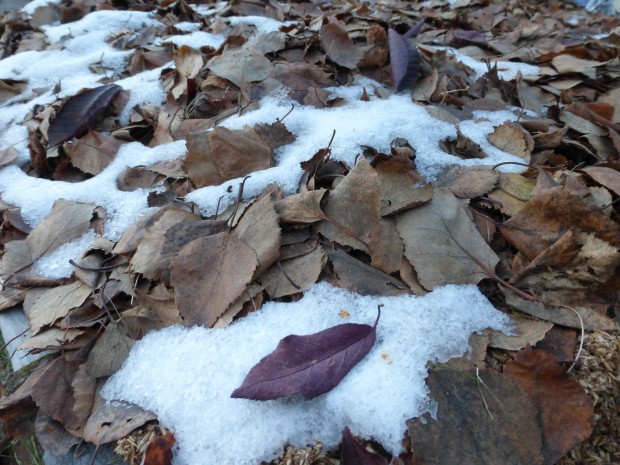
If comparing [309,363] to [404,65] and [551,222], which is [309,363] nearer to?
[551,222]

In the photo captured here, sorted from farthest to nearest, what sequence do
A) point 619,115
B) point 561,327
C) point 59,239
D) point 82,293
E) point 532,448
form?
point 619,115, point 59,239, point 82,293, point 561,327, point 532,448

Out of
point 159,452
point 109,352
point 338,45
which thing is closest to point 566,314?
point 159,452

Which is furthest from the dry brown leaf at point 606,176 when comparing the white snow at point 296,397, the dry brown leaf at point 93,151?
the dry brown leaf at point 93,151

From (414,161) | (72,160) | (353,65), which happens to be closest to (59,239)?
(72,160)

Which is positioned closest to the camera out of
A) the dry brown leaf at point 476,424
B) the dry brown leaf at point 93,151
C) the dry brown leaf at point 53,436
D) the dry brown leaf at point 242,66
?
the dry brown leaf at point 476,424

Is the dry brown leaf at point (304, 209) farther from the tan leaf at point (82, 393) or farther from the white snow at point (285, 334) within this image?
the tan leaf at point (82, 393)

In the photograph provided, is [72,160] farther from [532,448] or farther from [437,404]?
[532,448]

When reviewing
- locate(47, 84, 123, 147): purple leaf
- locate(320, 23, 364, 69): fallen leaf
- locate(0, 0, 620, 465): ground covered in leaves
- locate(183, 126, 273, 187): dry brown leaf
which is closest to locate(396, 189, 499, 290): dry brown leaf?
locate(0, 0, 620, 465): ground covered in leaves
